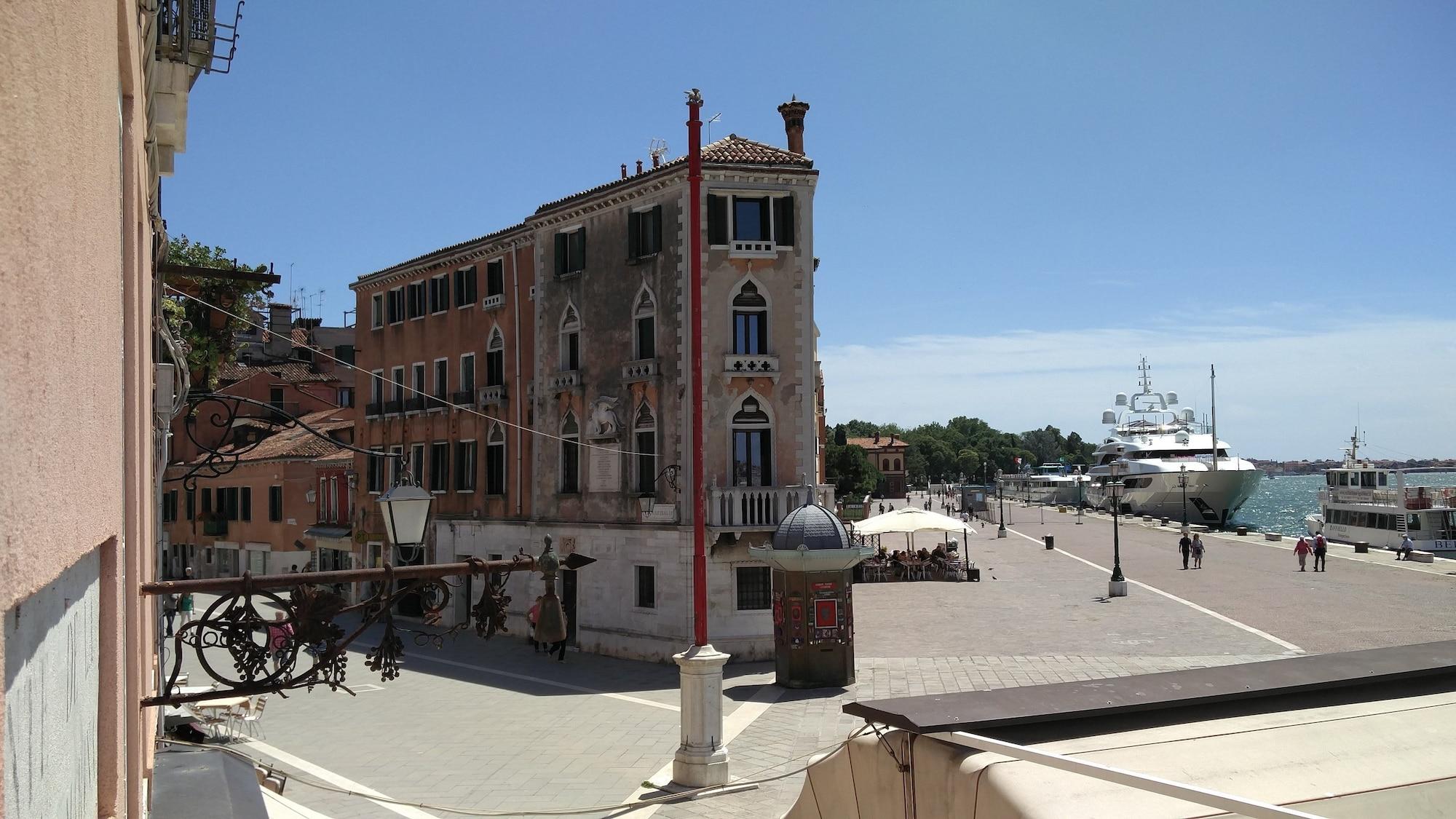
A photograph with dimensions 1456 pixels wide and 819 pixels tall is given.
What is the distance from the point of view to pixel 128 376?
5426mm

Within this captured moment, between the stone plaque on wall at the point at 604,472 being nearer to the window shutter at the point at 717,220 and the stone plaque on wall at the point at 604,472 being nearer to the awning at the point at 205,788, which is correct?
the window shutter at the point at 717,220

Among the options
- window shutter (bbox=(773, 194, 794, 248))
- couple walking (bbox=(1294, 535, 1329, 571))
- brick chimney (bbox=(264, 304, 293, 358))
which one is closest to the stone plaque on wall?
window shutter (bbox=(773, 194, 794, 248))

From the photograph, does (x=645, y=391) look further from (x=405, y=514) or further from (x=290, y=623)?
(x=290, y=623)

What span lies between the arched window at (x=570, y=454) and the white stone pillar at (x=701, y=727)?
14721mm

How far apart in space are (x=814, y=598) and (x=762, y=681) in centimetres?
266

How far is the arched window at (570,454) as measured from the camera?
2898 centimetres

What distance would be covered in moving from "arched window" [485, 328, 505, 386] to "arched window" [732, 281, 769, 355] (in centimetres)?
906

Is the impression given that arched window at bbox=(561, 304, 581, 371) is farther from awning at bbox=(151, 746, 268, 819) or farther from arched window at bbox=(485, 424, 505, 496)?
awning at bbox=(151, 746, 268, 819)

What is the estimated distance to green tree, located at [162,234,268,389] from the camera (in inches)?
548

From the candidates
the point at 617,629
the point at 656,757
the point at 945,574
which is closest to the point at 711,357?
the point at 617,629

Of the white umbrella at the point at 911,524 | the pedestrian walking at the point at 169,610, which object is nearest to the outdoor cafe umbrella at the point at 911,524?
the white umbrella at the point at 911,524

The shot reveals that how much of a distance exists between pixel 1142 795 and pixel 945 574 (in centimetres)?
3501

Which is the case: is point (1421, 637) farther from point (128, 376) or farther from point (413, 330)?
point (413, 330)

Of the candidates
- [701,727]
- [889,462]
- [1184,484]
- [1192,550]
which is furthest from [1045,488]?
[701,727]
